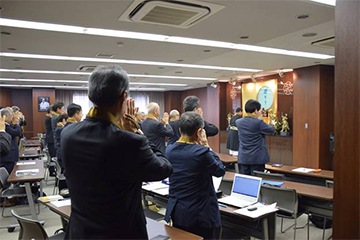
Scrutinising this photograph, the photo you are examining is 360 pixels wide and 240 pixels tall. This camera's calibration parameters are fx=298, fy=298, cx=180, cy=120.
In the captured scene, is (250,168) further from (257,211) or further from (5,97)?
(5,97)

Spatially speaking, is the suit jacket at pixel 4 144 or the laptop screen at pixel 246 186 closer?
the laptop screen at pixel 246 186

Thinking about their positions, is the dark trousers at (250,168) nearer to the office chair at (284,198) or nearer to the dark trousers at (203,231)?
the office chair at (284,198)

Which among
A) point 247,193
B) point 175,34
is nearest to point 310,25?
point 175,34

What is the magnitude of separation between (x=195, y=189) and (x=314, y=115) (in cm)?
665

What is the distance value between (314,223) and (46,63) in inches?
257

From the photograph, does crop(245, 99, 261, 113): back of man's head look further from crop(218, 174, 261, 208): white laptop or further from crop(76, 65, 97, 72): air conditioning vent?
crop(76, 65, 97, 72): air conditioning vent

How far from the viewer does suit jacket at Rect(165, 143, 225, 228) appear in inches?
86.5

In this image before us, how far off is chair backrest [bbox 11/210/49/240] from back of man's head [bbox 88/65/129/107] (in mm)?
1337

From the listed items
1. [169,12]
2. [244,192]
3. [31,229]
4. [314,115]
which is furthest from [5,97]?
[244,192]

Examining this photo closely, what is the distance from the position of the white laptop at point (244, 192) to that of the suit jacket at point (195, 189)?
1.81ft

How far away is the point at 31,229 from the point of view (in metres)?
2.23

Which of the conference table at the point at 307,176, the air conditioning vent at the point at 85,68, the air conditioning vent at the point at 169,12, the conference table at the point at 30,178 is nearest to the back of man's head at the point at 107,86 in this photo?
the air conditioning vent at the point at 169,12

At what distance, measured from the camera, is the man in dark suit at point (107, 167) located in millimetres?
1257

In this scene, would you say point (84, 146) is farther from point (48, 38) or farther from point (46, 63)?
point (46, 63)
